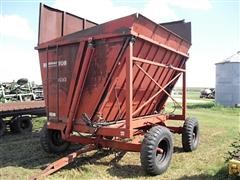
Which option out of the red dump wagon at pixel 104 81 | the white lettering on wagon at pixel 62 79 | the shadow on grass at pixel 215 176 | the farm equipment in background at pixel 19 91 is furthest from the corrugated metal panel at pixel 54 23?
the farm equipment in background at pixel 19 91

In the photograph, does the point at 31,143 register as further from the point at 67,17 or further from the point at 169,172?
the point at 169,172

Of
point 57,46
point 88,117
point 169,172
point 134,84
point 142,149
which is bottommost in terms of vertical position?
point 169,172

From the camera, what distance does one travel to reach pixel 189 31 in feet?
31.3

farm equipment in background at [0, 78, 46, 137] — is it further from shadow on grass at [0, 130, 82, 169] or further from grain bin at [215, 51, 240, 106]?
grain bin at [215, 51, 240, 106]

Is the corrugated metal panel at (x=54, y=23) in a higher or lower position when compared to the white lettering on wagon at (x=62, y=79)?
higher

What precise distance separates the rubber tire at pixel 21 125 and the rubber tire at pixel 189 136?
5669 millimetres

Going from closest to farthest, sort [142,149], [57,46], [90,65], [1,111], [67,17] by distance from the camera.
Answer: [142,149], [90,65], [57,46], [67,17], [1,111]

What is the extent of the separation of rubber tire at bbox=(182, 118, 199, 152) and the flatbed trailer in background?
17.6 feet

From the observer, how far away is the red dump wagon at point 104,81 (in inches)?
261

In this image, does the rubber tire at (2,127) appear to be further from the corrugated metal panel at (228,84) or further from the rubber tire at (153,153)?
the corrugated metal panel at (228,84)

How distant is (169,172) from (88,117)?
6.17ft

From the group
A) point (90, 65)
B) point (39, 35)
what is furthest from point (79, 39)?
point (39, 35)

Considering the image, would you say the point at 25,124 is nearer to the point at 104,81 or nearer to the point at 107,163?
the point at 107,163

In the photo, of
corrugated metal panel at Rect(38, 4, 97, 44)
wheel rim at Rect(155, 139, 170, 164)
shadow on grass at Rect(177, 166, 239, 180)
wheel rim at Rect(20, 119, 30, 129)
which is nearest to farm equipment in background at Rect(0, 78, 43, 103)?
wheel rim at Rect(20, 119, 30, 129)
